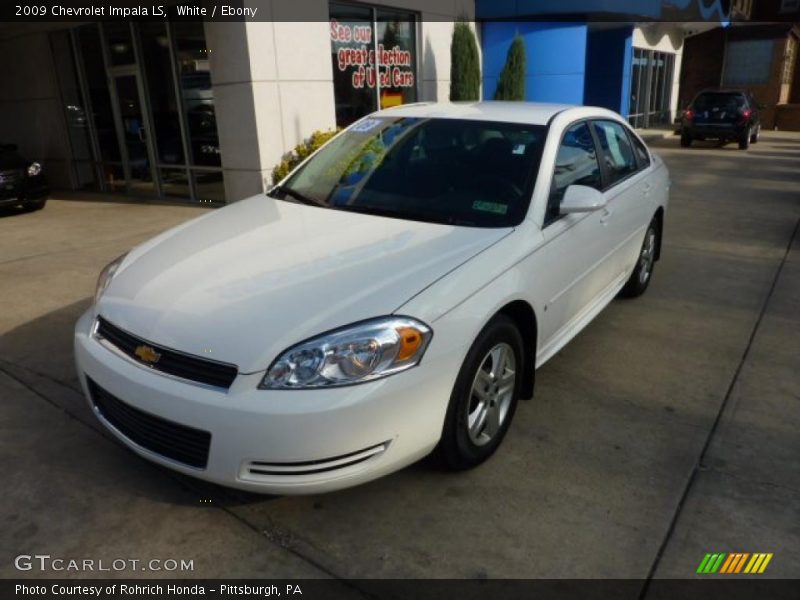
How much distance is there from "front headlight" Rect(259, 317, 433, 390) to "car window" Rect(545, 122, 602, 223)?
127cm

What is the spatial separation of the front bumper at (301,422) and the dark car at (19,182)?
340 inches

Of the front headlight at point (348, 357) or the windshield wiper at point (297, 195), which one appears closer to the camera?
the front headlight at point (348, 357)

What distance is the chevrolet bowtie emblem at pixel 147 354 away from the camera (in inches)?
97.6

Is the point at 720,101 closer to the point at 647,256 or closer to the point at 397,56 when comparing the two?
the point at 397,56

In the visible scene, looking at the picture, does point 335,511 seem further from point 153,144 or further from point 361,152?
point 153,144

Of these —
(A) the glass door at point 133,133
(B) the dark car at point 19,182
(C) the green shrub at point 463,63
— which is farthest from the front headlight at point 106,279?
(C) the green shrub at point 463,63

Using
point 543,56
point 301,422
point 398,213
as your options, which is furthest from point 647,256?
point 543,56

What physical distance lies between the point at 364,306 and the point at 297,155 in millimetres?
7521

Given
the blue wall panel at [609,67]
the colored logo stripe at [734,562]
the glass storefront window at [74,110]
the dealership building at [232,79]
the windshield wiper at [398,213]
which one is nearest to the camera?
the colored logo stripe at [734,562]

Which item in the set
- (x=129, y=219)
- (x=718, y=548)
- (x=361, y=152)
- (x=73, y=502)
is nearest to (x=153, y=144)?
(x=129, y=219)

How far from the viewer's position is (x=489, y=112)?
388cm

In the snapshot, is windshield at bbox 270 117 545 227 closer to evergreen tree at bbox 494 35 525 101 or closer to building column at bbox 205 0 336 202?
building column at bbox 205 0 336 202

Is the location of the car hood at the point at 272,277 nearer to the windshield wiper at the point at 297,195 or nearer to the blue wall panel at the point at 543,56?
the windshield wiper at the point at 297,195

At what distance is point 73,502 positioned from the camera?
2.77 meters
